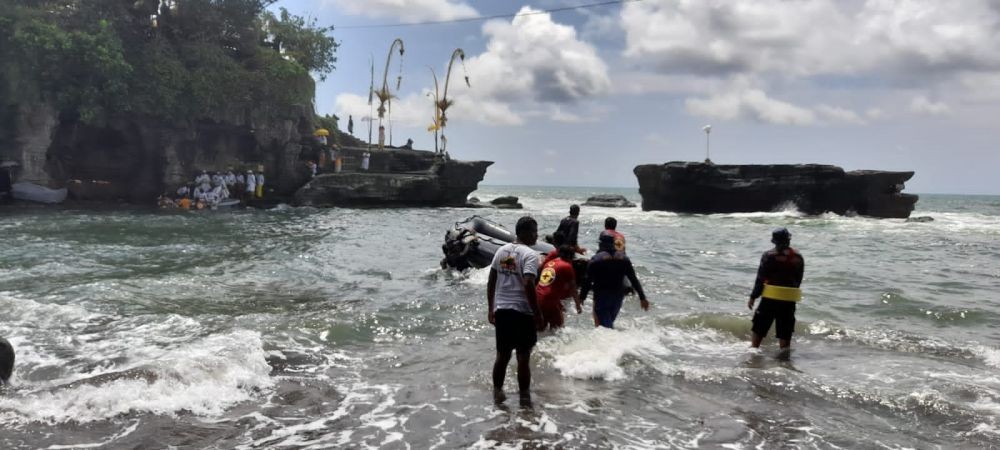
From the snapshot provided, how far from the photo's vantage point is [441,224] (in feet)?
87.5

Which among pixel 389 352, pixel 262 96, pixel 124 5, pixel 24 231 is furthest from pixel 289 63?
pixel 389 352

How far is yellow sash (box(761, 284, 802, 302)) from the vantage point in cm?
711

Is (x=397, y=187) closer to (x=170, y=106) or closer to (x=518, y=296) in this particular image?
(x=170, y=106)

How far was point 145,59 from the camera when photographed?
30422mm

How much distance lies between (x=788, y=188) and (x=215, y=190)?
104ft

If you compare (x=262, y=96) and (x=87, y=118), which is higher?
(x=262, y=96)

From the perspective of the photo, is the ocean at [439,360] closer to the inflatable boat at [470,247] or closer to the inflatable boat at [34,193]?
the inflatable boat at [470,247]

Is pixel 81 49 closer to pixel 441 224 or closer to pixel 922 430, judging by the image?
pixel 441 224

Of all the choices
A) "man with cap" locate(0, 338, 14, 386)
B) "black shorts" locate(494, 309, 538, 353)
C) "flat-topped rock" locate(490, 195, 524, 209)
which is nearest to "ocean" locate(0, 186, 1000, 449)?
"man with cap" locate(0, 338, 14, 386)

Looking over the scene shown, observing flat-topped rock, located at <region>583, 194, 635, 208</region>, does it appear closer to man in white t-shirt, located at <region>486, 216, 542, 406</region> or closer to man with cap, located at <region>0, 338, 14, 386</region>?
man in white t-shirt, located at <region>486, 216, 542, 406</region>

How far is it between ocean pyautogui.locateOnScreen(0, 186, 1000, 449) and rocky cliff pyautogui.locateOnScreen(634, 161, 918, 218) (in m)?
22.7

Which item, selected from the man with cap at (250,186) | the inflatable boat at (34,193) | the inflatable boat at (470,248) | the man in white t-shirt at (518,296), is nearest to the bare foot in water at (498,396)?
the man in white t-shirt at (518,296)

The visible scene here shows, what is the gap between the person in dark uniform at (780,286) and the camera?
23.3ft

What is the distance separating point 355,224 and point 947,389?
2181 centimetres
